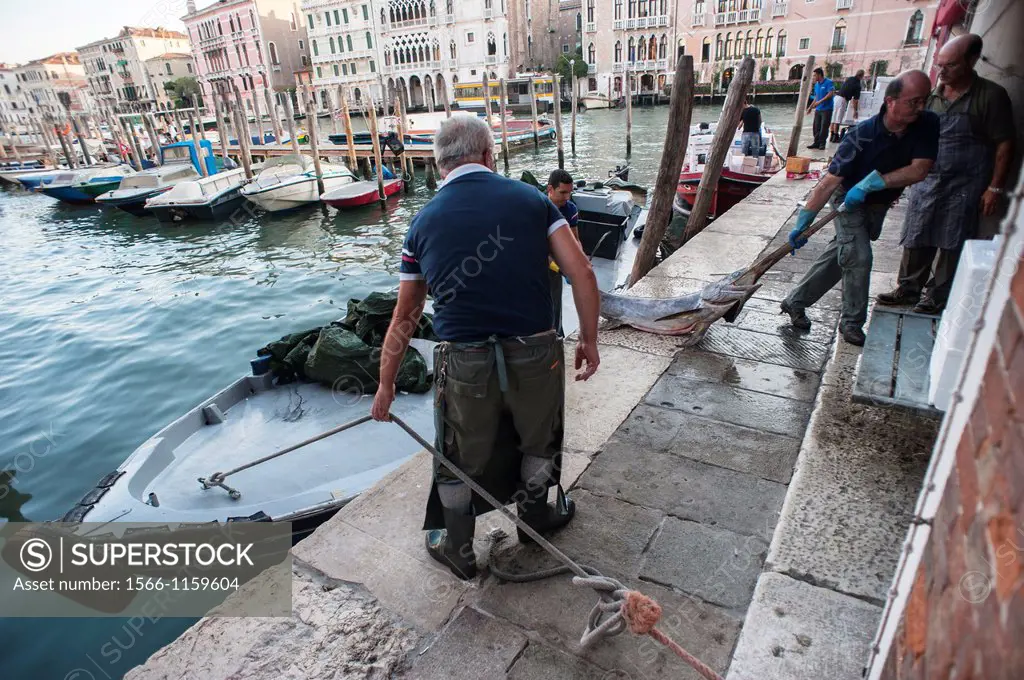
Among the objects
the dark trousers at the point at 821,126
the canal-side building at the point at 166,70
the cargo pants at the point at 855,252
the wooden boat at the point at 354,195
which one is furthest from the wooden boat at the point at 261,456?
the canal-side building at the point at 166,70

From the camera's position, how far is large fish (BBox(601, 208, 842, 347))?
13.6ft

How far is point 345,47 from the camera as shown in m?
57.7

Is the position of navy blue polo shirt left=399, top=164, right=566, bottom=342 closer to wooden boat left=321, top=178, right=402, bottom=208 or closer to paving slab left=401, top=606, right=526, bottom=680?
paving slab left=401, top=606, right=526, bottom=680

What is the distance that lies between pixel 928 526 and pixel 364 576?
2142mm

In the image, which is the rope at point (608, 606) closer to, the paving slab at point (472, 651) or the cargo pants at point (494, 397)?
the cargo pants at point (494, 397)

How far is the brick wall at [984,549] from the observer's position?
2.54 ft

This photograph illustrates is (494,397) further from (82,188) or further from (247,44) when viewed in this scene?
(247,44)

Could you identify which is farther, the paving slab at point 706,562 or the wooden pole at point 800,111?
the wooden pole at point 800,111

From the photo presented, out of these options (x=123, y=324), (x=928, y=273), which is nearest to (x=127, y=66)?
(x=123, y=324)

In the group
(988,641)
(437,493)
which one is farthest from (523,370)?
(988,641)

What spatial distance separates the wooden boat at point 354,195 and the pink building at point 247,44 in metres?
33.0

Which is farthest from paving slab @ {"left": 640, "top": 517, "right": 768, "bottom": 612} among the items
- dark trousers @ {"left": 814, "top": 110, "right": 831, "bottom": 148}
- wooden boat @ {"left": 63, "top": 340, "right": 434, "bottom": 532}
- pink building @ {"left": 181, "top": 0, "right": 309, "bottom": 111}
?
pink building @ {"left": 181, "top": 0, "right": 309, "bottom": 111}

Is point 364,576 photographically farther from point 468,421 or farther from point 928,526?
point 928,526

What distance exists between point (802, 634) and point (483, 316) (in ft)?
5.16
